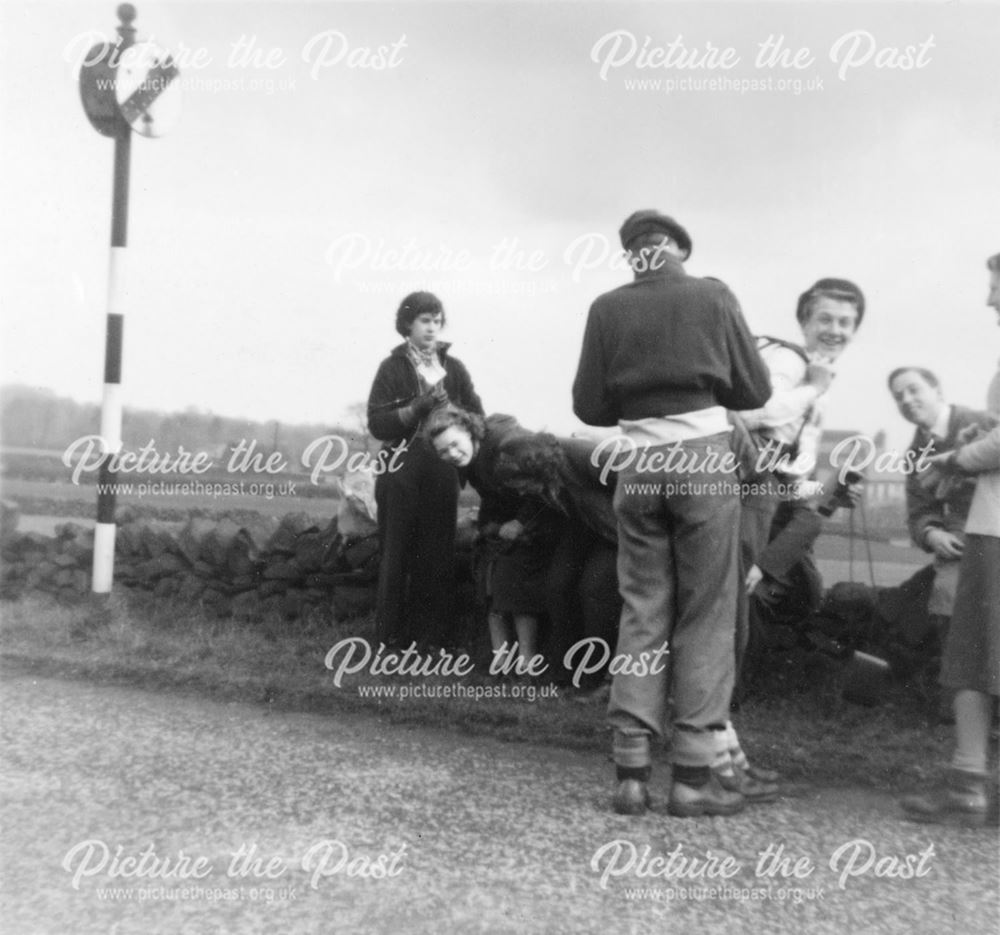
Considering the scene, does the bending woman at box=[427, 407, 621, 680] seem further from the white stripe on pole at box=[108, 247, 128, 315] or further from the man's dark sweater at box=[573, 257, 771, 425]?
the white stripe on pole at box=[108, 247, 128, 315]

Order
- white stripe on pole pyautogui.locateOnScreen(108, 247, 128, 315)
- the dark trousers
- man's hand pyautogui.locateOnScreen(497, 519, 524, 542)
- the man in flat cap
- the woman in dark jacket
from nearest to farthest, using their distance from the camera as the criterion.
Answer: the man in flat cap, man's hand pyautogui.locateOnScreen(497, 519, 524, 542), the woman in dark jacket, the dark trousers, white stripe on pole pyautogui.locateOnScreen(108, 247, 128, 315)

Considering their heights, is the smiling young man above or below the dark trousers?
above

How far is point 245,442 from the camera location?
4441mm

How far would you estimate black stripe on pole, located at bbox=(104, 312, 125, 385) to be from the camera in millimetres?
5277

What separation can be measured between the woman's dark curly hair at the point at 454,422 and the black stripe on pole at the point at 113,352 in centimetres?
190

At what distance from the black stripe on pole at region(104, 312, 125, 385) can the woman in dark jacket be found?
1.44 m

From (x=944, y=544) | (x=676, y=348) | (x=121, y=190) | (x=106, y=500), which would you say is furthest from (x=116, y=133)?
(x=944, y=544)

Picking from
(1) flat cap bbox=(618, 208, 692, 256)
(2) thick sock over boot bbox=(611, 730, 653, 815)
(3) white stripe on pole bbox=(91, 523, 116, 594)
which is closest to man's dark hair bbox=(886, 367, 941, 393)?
(1) flat cap bbox=(618, 208, 692, 256)

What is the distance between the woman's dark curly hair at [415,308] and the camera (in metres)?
4.42

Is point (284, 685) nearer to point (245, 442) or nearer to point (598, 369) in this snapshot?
point (245, 442)

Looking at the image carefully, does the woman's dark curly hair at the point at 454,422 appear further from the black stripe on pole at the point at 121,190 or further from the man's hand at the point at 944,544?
the black stripe on pole at the point at 121,190

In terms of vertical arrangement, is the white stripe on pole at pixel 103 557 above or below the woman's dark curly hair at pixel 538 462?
below

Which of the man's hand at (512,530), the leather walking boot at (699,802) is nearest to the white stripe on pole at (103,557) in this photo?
the man's hand at (512,530)

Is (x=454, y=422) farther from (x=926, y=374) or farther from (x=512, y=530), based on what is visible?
(x=926, y=374)
